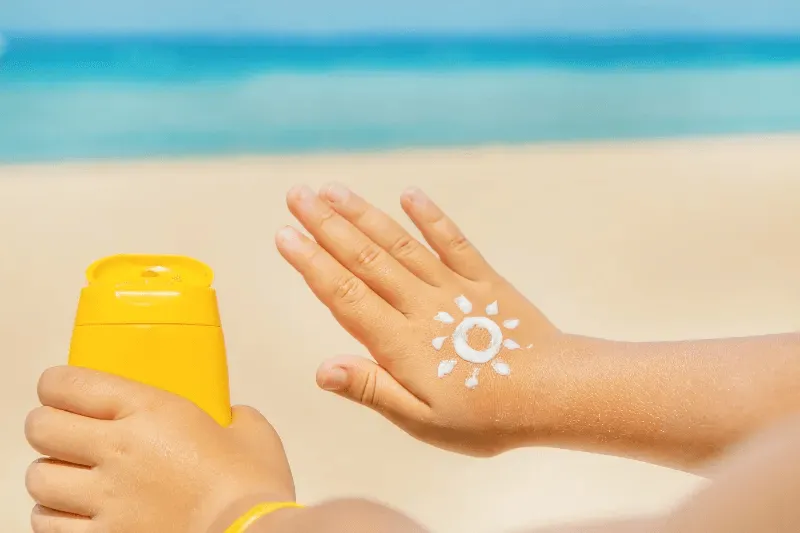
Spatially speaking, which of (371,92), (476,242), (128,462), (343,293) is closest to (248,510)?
(128,462)

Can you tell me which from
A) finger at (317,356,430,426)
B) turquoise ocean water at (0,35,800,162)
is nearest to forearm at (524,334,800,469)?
finger at (317,356,430,426)

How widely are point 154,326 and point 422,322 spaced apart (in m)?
0.30

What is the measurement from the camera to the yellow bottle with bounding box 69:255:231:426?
0.69 metres

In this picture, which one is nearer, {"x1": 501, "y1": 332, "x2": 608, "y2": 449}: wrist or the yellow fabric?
the yellow fabric

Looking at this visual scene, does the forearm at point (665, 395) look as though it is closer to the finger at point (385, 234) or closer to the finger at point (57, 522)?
the finger at point (385, 234)

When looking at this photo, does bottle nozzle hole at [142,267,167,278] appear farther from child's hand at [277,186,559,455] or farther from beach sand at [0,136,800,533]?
beach sand at [0,136,800,533]

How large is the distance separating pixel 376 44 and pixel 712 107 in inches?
25.8

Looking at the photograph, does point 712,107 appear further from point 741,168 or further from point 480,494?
point 480,494

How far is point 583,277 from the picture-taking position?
1.16 meters

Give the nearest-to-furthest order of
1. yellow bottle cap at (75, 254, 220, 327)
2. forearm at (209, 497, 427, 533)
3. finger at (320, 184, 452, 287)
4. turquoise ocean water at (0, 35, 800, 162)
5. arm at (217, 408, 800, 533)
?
arm at (217, 408, 800, 533)
forearm at (209, 497, 427, 533)
yellow bottle cap at (75, 254, 220, 327)
finger at (320, 184, 452, 287)
turquoise ocean water at (0, 35, 800, 162)

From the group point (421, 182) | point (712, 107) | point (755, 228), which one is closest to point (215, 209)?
point (421, 182)

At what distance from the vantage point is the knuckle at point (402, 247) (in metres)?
0.93

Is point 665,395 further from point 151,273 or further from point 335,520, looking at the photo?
point 151,273

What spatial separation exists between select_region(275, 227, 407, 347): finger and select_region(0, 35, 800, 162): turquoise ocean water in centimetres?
46
